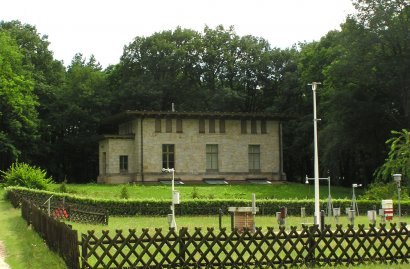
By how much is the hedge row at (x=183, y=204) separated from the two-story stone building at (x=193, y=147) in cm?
1858

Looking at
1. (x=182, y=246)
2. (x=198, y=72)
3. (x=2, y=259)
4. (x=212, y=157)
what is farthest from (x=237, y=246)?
(x=198, y=72)

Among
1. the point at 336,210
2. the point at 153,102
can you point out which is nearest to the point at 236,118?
the point at 153,102

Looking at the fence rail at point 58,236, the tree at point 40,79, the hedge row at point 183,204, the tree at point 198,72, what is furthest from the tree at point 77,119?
the fence rail at point 58,236

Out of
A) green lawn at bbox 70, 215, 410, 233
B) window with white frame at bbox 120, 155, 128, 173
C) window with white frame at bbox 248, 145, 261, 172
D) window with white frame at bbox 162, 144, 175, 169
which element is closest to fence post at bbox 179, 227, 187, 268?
green lawn at bbox 70, 215, 410, 233

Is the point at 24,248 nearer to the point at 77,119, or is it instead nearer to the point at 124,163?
the point at 124,163

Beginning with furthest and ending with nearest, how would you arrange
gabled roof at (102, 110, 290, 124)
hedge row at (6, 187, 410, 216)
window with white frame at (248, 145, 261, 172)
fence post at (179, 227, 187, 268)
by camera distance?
window with white frame at (248, 145, 261, 172)
gabled roof at (102, 110, 290, 124)
hedge row at (6, 187, 410, 216)
fence post at (179, 227, 187, 268)

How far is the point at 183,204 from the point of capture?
116ft

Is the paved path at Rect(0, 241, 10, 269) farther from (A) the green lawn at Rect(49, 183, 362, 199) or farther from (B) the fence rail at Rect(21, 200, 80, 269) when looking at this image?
(A) the green lawn at Rect(49, 183, 362, 199)

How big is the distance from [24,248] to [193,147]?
38155 millimetres

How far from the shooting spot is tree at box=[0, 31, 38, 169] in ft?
197

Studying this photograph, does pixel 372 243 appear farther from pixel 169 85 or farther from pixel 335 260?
pixel 169 85

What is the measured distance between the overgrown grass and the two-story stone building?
2707cm

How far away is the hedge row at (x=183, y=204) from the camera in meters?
34.1

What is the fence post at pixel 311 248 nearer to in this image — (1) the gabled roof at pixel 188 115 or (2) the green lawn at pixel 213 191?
(2) the green lawn at pixel 213 191
